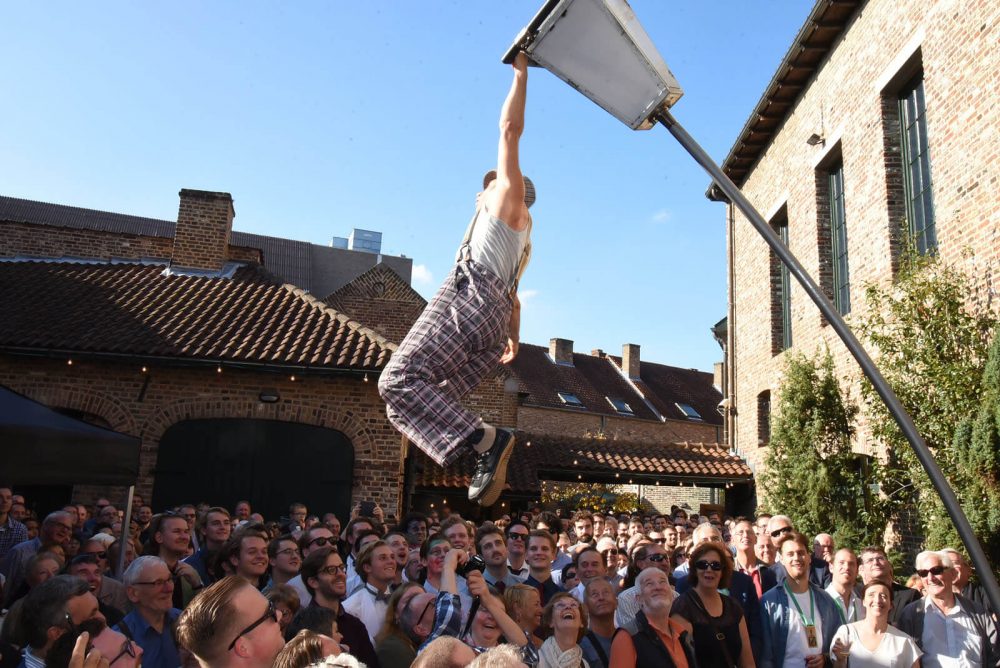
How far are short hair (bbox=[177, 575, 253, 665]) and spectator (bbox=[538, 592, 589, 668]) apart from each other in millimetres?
2308

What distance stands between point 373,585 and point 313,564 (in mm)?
605

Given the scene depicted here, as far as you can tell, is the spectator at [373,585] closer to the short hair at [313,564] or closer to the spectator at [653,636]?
the short hair at [313,564]

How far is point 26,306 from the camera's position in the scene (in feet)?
49.9

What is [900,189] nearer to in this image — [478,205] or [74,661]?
[478,205]

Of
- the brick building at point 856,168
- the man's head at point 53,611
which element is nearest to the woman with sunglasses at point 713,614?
the man's head at point 53,611

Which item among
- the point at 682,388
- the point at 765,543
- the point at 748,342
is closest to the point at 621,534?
the point at 765,543

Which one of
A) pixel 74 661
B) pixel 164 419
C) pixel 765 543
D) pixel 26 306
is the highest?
pixel 26 306

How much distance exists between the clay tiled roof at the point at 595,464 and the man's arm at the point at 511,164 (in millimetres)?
13956

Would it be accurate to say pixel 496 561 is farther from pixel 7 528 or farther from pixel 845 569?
pixel 7 528

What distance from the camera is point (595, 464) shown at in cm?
1938

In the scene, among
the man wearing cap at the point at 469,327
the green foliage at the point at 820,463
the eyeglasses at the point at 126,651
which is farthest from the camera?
the green foliage at the point at 820,463

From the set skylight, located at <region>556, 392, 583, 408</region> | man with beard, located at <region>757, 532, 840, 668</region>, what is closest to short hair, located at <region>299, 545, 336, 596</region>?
man with beard, located at <region>757, 532, 840, 668</region>

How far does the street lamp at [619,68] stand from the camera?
3109mm

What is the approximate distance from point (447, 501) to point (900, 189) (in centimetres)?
1194
